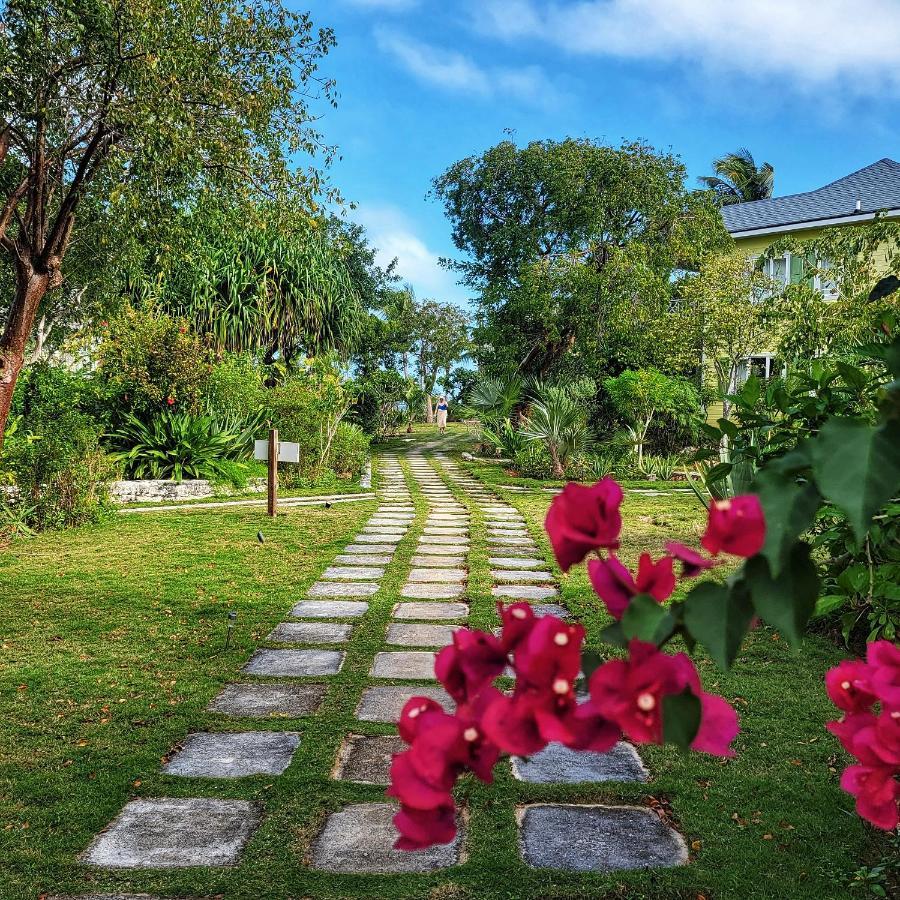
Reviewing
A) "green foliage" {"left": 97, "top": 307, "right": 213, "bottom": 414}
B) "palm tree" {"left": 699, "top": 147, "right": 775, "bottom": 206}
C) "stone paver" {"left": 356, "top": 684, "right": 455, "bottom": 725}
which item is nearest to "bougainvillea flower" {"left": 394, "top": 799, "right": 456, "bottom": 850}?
"stone paver" {"left": 356, "top": 684, "right": 455, "bottom": 725}

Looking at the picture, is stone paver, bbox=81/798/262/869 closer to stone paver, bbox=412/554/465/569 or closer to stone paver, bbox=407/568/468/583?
stone paver, bbox=407/568/468/583

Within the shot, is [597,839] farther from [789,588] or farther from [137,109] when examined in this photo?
[137,109]

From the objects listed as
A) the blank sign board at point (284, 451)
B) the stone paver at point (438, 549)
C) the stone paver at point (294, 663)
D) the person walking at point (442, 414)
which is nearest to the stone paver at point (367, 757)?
the stone paver at point (294, 663)

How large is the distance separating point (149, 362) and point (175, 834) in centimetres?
871

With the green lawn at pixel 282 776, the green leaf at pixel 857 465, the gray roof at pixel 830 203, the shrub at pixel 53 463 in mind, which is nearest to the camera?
the green leaf at pixel 857 465

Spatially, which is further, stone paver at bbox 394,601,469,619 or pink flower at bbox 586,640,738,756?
stone paver at bbox 394,601,469,619

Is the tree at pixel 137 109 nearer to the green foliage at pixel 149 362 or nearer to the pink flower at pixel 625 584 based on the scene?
the green foliage at pixel 149 362

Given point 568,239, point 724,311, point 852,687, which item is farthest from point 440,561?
point 568,239

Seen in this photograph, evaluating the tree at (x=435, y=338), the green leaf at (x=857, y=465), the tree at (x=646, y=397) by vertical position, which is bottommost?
the green leaf at (x=857, y=465)

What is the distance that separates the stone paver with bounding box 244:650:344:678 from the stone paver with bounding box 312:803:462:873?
132 centimetres

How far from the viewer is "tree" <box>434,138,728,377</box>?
16.0 metres

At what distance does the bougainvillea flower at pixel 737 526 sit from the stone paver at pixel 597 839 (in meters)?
1.96

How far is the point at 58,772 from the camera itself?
270cm

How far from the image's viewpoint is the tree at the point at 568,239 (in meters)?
16.0
